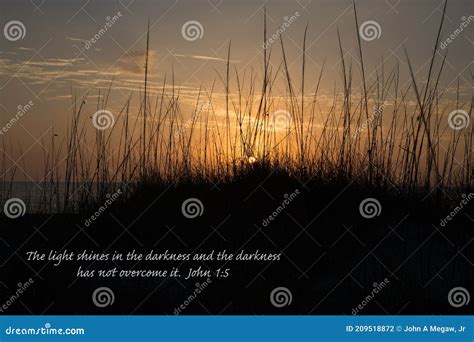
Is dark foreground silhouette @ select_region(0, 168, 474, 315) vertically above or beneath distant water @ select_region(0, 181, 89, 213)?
above

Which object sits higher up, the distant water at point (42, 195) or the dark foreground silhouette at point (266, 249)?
the dark foreground silhouette at point (266, 249)

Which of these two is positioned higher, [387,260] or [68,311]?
[387,260]

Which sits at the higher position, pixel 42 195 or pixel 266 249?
pixel 266 249

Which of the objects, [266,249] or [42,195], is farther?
[42,195]

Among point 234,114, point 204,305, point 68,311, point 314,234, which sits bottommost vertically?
point 68,311

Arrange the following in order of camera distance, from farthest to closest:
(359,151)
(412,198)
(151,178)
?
(151,178)
(359,151)
(412,198)

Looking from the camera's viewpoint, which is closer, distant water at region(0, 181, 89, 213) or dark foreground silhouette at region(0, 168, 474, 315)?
dark foreground silhouette at region(0, 168, 474, 315)

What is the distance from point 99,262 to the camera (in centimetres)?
229

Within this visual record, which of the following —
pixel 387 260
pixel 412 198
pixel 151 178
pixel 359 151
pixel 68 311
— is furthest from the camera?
pixel 151 178

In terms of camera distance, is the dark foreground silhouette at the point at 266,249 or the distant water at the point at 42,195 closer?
the dark foreground silhouette at the point at 266,249

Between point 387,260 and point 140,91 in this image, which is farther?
point 140,91

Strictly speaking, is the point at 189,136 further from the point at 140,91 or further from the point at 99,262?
the point at 99,262

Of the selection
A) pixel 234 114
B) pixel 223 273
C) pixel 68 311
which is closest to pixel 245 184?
pixel 234 114

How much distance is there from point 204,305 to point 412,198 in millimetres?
1195
